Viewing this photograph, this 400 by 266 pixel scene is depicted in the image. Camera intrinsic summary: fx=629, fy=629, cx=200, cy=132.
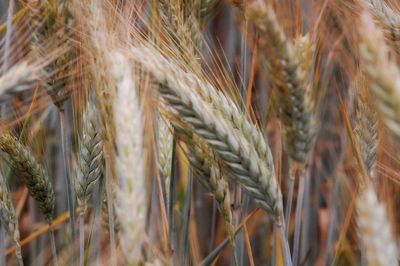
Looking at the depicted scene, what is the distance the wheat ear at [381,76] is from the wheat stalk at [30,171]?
2.17ft

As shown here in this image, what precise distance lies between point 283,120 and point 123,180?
0.32 m

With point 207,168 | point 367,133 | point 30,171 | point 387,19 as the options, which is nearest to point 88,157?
point 30,171

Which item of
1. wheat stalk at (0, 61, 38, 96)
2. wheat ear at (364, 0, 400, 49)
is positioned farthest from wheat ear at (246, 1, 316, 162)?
wheat stalk at (0, 61, 38, 96)

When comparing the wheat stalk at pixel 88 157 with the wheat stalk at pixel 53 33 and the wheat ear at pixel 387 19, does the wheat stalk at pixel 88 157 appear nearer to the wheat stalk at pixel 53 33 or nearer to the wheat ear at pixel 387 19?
the wheat stalk at pixel 53 33

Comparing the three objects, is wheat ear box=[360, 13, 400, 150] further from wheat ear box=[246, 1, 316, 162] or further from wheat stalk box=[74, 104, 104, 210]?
wheat stalk box=[74, 104, 104, 210]

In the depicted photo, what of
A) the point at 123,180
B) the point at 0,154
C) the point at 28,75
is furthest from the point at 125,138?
the point at 0,154

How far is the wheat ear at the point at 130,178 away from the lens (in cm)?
82

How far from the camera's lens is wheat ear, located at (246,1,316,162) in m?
0.94

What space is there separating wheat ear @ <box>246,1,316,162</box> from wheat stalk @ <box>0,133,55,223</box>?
1.61 feet

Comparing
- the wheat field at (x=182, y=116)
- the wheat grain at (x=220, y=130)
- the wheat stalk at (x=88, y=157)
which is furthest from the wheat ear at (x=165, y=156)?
the wheat grain at (x=220, y=130)

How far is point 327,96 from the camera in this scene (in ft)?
6.85

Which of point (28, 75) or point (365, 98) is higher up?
point (28, 75)

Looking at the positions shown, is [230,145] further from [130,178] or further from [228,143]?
[130,178]

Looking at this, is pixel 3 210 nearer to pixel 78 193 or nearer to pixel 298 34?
pixel 78 193
